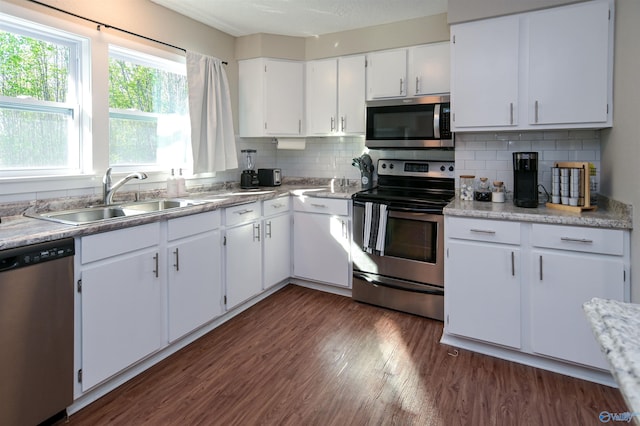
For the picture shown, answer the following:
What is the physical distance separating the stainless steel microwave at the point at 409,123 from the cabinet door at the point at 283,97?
0.79 metres

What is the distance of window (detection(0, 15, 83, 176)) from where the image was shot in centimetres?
222

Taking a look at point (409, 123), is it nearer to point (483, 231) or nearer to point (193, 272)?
point (483, 231)

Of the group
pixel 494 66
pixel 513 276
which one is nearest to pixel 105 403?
pixel 513 276

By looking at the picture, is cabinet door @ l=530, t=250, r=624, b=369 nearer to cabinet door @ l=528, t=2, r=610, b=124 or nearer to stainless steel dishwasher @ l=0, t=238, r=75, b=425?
cabinet door @ l=528, t=2, r=610, b=124

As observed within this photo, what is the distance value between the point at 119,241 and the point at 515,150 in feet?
9.47

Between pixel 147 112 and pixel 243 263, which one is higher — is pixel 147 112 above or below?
above

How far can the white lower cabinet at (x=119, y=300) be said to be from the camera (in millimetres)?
1913

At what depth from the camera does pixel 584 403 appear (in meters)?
2.01

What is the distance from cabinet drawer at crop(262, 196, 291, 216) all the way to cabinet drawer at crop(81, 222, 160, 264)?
1168 millimetres

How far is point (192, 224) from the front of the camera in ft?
8.41

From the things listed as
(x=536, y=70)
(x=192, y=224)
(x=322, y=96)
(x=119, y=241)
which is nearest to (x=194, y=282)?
(x=192, y=224)

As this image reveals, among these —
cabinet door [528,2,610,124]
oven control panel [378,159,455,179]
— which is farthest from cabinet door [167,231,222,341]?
cabinet door [528,2,610,124]

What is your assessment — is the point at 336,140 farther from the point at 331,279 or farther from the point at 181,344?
the point at 181,344

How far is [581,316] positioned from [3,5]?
12.2ft
